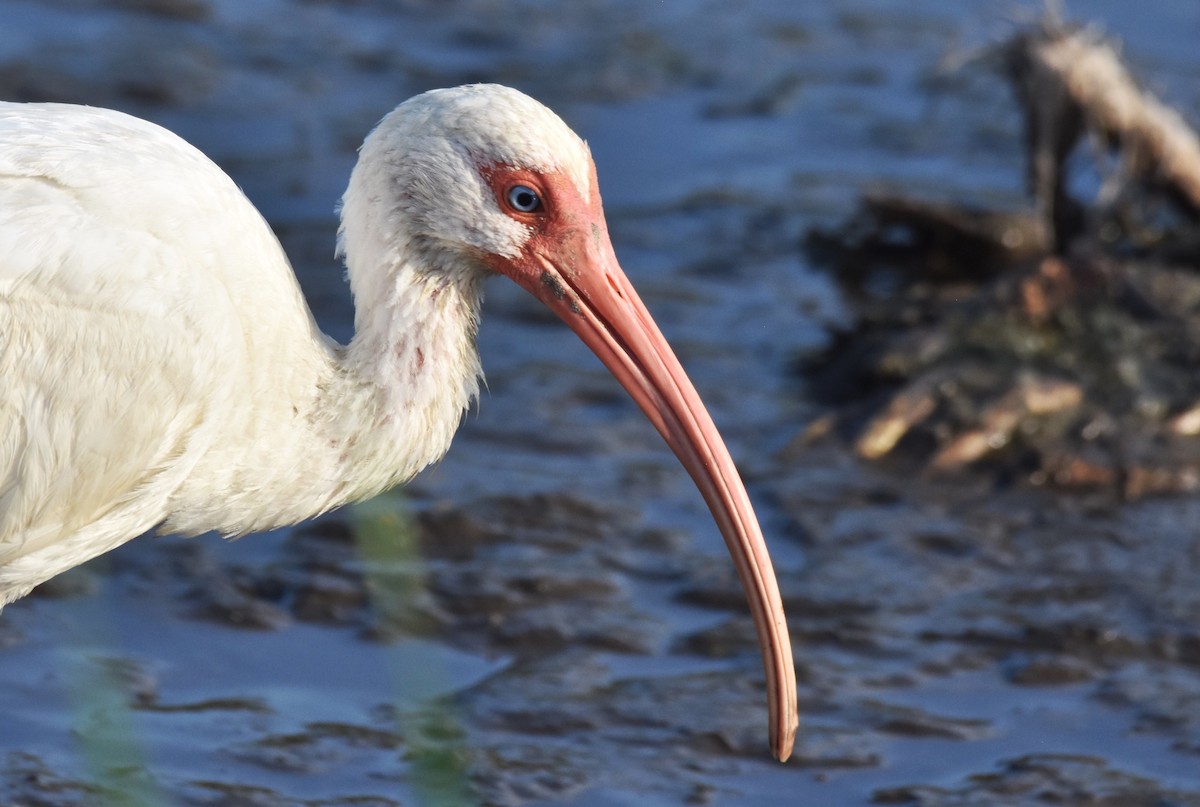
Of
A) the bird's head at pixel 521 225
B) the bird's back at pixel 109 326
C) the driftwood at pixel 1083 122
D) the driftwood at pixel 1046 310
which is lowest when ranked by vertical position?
the bird's back at pixel 109 326

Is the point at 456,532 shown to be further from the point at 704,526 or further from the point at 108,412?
the point at 108,412

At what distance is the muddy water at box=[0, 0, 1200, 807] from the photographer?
6258 mm

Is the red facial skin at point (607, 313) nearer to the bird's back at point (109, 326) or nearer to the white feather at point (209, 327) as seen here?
the white feather at point (209, 327)

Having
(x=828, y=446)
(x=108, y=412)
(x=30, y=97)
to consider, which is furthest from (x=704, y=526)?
(x=30, y=97)

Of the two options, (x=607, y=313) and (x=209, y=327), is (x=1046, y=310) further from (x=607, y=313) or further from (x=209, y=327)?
(x=209, y=327)

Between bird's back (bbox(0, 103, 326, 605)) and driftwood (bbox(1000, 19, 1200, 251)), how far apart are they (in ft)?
18.2

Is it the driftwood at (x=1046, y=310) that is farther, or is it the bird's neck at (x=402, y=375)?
the driftwood at (x=1046, y=310)

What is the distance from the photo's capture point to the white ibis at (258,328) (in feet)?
16.3

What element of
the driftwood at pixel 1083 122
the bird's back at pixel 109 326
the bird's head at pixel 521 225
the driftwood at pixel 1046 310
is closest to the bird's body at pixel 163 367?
the bird's back at pixel 109 326

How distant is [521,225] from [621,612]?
255cm

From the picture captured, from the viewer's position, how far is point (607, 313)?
5.17 meters

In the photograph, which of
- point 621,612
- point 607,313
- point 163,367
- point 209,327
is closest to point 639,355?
point 607,313

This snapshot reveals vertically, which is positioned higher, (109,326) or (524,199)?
(524,199)

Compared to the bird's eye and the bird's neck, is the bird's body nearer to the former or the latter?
the bird's neck
